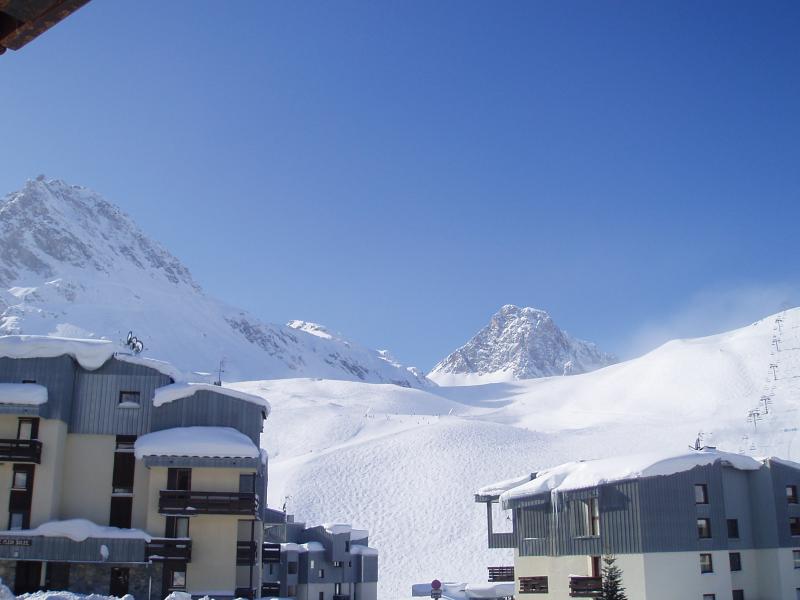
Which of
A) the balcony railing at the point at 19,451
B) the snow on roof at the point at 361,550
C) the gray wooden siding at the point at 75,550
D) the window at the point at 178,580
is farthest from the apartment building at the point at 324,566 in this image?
the balcony railing at the point at 19,451

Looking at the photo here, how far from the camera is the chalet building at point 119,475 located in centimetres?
3600

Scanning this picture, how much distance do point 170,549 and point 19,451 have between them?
733 centimetres

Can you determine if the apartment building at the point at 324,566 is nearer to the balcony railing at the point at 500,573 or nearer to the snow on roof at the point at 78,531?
the balcony railing at the point at 500,573

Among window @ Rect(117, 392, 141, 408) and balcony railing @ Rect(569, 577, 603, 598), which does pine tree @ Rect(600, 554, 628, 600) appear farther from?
window @ Rect(117, 392, 141, 408)

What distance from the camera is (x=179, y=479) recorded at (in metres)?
37.8

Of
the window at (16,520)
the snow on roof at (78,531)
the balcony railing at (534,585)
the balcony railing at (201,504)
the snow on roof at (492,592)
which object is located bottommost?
the snow on roof at (492,592)

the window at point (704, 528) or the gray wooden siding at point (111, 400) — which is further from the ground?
the gray wooden siding at point (111, 400)

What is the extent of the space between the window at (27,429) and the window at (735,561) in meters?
29.9

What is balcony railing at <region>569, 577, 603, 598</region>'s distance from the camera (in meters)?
36.6

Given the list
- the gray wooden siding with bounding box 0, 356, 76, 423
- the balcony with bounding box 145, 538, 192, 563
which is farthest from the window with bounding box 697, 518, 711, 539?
the gray wooden siding with bounding box 0, 356, 76, 423

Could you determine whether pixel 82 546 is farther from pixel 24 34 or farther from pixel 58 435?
pixel 24 34

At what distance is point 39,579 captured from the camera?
36375 mm

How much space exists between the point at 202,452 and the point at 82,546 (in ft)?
19.5

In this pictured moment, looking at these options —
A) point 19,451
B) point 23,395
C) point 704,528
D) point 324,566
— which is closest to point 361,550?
point 324,566
